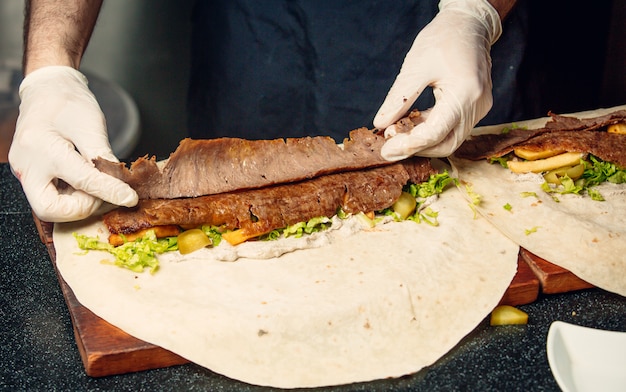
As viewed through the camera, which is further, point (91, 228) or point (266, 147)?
point (266, 147)

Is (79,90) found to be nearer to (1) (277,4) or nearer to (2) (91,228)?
(2) (91,228)

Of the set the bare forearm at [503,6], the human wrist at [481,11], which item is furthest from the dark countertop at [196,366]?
the bare forearm at [503,6]

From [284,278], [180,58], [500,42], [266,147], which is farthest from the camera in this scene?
[180,58]

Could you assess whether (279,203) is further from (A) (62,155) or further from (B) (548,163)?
(B) (548,163)

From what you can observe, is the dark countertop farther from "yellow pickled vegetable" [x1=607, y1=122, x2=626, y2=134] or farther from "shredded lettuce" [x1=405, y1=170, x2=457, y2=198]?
"yellow pickled vegetable" [x1=607, y1=122, x2=626, y2=134]

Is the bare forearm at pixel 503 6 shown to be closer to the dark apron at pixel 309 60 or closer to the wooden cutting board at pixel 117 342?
the dark apron at pixel 309 60

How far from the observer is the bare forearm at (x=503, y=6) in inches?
139

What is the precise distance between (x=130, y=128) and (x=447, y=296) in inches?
146

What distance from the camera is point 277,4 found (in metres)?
4.02

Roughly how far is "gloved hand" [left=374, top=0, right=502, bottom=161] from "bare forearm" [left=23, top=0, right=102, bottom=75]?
146 cm

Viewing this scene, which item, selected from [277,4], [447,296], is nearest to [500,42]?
[277,4]

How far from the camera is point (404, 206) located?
3000mm

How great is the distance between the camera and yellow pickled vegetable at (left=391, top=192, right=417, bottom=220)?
299 cm

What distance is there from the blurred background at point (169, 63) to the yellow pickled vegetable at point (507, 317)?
1893mm
